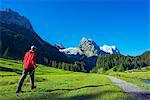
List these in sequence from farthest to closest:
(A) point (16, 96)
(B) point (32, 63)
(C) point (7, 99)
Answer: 1. (B) point (32, 63)
2. (A) point (16, 96)
3. (C) point (7, 99)

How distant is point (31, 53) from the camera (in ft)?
89.0

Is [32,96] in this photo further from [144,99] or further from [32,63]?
[144,99]

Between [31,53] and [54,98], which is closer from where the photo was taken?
[54,98]

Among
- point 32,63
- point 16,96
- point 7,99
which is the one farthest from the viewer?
point 32,63

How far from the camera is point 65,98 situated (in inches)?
916

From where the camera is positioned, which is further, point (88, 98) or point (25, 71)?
point (25, 71)

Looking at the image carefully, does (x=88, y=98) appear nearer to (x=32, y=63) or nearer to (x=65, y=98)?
(x=65, y=98)

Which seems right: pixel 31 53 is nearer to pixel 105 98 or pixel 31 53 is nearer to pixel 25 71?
pixel 25 71

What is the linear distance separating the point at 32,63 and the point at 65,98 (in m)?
5.39

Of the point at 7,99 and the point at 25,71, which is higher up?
the point at 25,71

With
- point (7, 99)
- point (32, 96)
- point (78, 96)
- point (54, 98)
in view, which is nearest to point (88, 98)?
point (78, 96)

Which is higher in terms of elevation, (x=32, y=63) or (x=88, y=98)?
(x=32, y=63)

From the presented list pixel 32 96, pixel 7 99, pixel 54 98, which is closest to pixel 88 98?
pixel 54 98

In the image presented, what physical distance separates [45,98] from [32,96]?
1.23 meters
